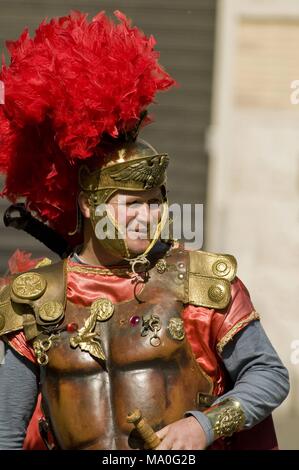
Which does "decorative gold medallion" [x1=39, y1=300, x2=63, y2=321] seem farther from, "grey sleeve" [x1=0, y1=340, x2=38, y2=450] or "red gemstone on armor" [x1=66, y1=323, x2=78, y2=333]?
"grey sleeve" [x1=0, y1=340, x2=38, y2=450]

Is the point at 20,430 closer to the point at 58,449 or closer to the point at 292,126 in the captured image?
the point at 58,449

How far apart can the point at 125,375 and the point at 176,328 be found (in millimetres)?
219

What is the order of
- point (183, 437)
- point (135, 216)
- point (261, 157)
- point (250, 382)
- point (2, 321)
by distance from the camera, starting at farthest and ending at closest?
1. point (261, 157)
2. point (2, 321)
3. point (135, 216)
4. point (250, 382)
5. point (183, 437)

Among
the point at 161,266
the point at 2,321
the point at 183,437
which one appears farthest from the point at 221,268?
the point at 2,321

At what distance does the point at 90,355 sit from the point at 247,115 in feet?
15.1

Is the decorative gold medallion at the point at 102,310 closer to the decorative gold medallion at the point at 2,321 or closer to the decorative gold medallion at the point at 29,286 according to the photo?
the decorative gold medallion at the point at 29,286

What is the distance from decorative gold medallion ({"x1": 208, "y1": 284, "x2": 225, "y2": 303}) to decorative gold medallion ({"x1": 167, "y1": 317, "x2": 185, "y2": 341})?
13cm

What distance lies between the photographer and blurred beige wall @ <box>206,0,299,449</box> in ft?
25.8

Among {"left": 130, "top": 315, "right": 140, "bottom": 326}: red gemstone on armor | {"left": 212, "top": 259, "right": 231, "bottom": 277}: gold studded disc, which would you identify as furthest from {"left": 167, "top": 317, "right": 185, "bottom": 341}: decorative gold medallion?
{"left": 212, "top": 259, "right": 231, "bottom": 277}: gold studded disc

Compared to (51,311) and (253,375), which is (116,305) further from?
(253,375)

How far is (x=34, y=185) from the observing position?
13.5ft

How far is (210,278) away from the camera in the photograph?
383 cm

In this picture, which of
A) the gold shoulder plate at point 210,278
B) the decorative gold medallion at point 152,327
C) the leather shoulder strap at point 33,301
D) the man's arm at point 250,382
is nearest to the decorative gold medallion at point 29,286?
the leather shoulder strap at point 33,301

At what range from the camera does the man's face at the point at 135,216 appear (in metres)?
3.78
